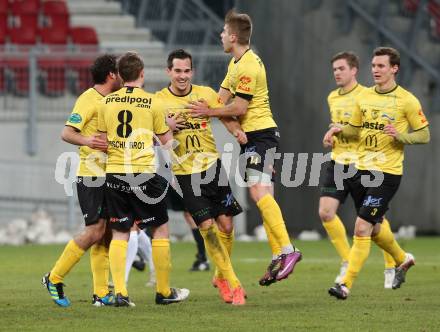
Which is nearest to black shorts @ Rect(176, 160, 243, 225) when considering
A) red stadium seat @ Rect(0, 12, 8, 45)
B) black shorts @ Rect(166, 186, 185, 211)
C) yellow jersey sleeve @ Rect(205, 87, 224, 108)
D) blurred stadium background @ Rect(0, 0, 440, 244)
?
yellow jersey sleeve @ Rect(205, 87, 224, 108)

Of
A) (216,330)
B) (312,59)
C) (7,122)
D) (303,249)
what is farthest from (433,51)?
(216,330)

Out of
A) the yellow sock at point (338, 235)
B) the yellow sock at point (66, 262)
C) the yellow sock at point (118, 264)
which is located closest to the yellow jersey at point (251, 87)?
the yellow sock at point (118, 264)

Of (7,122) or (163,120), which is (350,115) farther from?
(7,122)

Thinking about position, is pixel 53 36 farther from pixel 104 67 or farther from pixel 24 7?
pixel 104 67

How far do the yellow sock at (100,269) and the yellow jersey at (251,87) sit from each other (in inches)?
63.7

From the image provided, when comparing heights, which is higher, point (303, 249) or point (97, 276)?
point (97, 276)

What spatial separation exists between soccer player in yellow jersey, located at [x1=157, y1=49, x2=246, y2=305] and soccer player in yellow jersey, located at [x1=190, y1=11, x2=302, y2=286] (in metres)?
0.18

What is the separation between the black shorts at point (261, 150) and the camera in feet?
36.9

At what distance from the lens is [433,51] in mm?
25062

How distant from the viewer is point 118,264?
10852mm

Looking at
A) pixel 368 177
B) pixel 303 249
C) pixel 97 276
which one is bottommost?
pixel 303 249

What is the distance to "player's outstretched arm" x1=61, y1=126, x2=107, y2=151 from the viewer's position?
35.4ft

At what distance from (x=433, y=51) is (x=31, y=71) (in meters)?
7.64

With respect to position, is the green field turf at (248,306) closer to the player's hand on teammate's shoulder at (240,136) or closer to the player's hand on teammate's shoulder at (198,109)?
the player's hand on teammate's shoulder at (240,136)
